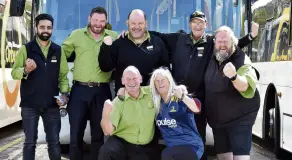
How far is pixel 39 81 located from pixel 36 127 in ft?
1.69

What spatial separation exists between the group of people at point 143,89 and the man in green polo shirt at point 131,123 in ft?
0.03

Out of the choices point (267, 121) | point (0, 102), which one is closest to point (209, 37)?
point (267, 121)

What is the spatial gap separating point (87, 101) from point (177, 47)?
1187 mm

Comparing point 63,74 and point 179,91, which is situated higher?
point 63,74

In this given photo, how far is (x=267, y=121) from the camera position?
396 inches

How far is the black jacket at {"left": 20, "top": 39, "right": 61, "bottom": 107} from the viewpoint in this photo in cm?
656

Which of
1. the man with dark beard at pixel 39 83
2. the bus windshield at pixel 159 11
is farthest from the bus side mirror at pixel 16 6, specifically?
the man with dark beard at pixel 39 83

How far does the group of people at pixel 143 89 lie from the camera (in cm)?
588

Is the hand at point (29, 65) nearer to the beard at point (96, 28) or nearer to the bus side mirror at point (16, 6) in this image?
the beard at point (96, 28)

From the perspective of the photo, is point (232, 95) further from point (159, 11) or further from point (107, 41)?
point (159, 11)

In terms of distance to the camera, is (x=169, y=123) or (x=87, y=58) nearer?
(x=169, y=123)

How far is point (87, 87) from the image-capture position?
6.77 m

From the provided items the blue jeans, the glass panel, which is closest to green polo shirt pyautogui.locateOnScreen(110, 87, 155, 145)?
the blue jeans

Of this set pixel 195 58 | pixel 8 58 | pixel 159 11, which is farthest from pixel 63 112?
pixel 8 58
